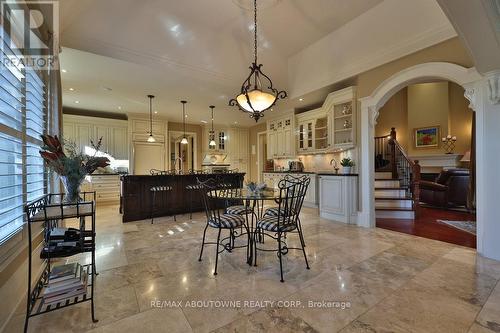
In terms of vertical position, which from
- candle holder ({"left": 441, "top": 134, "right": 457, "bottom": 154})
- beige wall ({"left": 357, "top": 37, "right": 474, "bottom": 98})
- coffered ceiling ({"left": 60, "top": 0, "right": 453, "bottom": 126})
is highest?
coffered ceiling ({"left": 60, "top": 0, "right": 453, "bottom": 126})

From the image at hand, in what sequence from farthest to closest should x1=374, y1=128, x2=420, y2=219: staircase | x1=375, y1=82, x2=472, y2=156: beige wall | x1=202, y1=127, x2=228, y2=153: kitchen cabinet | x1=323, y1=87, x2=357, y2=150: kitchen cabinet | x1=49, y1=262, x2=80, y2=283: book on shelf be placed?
x1=202, y1=127, x2=228, y2=153: kitchen cabinet
x1=375, y1=82, x2=472, y2=156: beige wall
x1=374, y1=128, x2=420, y2=219: staircase
x1=323, y1=87, x2=357, y2=150: kitchen cabinet
x1=49, y1=262, x2=80, y2=283: book on shelf

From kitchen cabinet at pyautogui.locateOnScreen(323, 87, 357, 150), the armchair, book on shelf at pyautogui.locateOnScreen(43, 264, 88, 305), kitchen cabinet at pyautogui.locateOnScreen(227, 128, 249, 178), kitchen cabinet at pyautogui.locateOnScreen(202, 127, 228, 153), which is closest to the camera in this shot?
book on shelf at pyautogui.locateOnScreen(43, 264, 88, 305)

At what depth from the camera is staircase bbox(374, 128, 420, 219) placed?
15.4 ft

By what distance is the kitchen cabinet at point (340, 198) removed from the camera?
4188 millimetres

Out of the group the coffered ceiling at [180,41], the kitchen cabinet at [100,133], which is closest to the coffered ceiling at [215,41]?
the coffered ceiling at [180,41]

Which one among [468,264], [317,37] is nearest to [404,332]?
[468,264]

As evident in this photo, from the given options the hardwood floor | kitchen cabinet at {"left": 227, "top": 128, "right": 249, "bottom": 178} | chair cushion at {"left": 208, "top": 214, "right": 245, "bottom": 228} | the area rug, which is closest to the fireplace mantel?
the hardwood floor

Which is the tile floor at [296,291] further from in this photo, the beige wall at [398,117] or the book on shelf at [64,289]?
the beige wall at [398,117]

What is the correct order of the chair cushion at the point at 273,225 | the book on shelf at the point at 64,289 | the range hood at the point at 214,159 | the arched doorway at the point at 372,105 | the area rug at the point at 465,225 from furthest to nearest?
the range hood at the point at 214,159 → the area rug at the point at 465,225 → the arched doorway at the point at 372,105 → the chair cushion at the point at 273,225 → the book on shelf at the point at 64,289

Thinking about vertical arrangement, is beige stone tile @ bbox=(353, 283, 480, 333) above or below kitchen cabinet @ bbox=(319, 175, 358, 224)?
below

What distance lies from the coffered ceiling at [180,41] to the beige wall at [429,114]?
5.32 metres

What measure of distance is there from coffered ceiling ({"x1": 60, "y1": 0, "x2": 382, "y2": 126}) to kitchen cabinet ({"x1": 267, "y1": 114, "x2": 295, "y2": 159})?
5.15ft

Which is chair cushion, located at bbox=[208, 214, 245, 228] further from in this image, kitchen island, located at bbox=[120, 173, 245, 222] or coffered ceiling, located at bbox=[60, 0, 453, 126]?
coffered ceiling, located at bbox=[60, 0, 453, 126]

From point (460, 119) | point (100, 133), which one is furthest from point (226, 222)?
point (460, 119)
